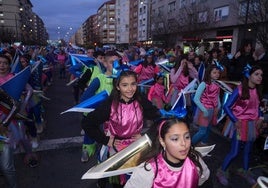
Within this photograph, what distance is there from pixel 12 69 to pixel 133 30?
7322 cm

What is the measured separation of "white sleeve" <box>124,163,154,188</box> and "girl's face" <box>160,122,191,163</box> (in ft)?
0.76

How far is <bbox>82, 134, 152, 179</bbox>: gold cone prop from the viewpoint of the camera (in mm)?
1967

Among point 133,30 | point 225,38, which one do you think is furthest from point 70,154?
point 133,30

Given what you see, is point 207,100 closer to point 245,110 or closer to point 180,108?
point 245,110

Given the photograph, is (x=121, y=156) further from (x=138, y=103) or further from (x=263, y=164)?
(x=263, y=164)

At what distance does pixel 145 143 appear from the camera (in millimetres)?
2111

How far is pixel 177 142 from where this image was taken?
6.82ft

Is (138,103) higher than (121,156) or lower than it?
higher

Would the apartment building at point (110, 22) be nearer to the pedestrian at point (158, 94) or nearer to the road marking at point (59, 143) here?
the pedestrian at point (158, 94)

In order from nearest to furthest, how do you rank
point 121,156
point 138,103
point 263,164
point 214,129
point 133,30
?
1. point 121,156
2. point 138,103
3. point 263,164
4. point 214,129
5. point 133,30

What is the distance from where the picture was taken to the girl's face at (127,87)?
2907 millimetres

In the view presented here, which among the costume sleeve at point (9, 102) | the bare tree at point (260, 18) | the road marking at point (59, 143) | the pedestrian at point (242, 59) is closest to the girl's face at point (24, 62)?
the road marking at point (59, 143)

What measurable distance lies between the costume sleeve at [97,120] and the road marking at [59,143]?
2.99 metres

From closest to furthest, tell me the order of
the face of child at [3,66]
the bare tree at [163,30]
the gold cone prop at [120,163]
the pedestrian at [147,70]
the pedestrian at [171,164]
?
the gold cone prop at [120,163]
the pedestrian at [171,164]
the face of child at [3,66]
the pedestrian at [147,70]
the bare tree at [163,30]
